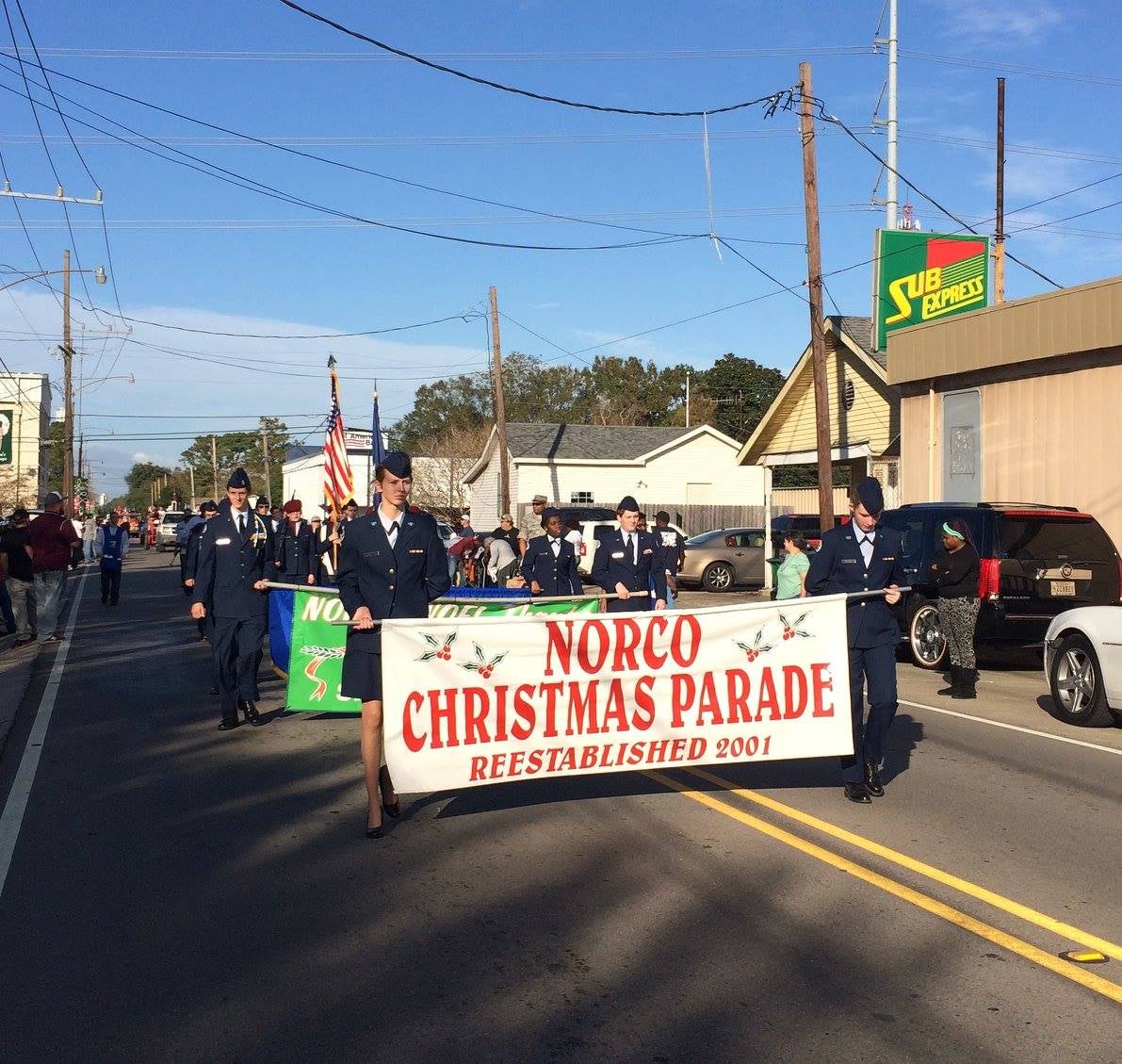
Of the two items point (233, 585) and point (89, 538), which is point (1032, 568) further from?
point (89, 538)

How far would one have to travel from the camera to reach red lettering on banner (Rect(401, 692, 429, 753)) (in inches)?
263

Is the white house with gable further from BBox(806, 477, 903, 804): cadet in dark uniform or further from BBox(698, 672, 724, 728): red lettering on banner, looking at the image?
BBox(698, 672, 724, 728): red lettering on banner

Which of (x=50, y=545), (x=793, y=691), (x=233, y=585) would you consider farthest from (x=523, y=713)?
(x=50, y=545)

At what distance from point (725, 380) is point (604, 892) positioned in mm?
81384

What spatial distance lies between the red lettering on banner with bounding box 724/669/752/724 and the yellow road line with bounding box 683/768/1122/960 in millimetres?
631

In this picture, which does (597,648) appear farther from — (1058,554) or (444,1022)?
(1058,554)

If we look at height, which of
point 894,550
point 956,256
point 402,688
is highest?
point 956,256

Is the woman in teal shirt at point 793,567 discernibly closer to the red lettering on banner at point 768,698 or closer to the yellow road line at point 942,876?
the yellow road line at point 942,876

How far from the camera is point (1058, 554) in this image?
14281 millimetres

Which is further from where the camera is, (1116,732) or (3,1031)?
(1116,732)

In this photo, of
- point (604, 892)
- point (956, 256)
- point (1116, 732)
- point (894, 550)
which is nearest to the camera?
point (604, 892)

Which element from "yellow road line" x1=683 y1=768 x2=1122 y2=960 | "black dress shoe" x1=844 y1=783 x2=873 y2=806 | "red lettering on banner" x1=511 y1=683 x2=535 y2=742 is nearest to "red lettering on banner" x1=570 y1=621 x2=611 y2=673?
"red lettering on banner" x1=511 y1=683 x2=535 y2=742

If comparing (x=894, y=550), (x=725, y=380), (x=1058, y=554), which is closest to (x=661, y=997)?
(x=894, y=550)

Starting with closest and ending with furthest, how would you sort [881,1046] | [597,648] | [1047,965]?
[881,1046], [1047,965], [597,648]
